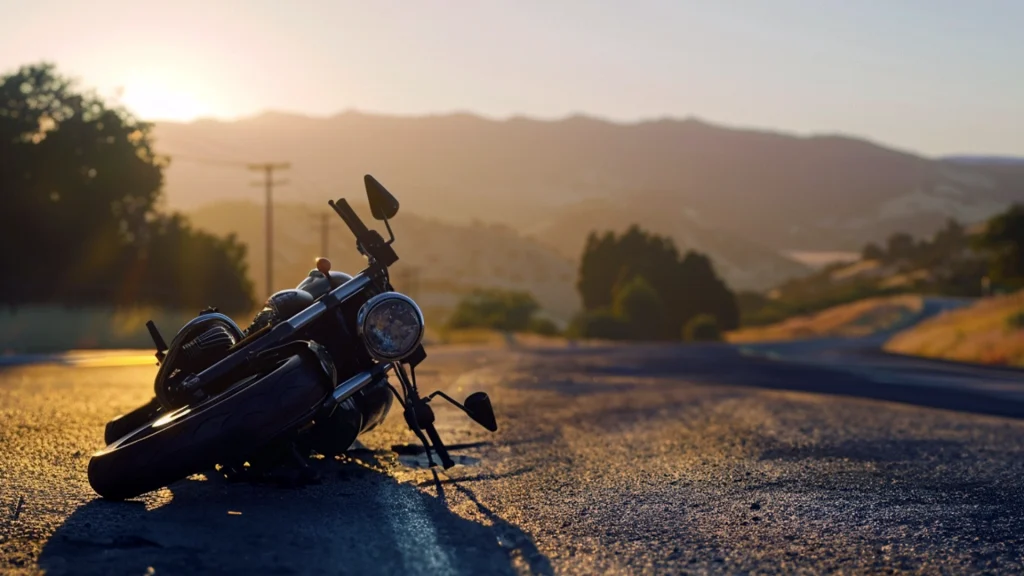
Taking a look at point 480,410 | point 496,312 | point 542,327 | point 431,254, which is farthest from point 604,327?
point 431,254

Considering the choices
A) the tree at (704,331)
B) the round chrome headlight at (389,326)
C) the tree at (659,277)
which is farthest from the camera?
the tree at (659,277)

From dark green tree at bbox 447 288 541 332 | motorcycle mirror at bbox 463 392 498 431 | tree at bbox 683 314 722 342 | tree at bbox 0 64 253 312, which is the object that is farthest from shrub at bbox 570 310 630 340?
motorcycle mirror at bbox 463 392 498 431

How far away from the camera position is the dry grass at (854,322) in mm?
72562

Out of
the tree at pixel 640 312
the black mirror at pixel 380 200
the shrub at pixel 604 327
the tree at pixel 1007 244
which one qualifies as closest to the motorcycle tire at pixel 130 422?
the black mirror at pixel 380 200

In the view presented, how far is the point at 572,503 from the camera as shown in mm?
6602

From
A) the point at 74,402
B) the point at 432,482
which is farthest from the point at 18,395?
the point at 432,482

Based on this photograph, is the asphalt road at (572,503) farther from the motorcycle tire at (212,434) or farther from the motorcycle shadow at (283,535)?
the motorcycle tire at (212,434)

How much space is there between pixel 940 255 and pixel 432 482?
13838cm

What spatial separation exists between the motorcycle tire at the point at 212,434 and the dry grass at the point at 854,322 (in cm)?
6539

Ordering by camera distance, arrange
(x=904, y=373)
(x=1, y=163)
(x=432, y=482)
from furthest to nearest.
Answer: (x=1, y=163), (x=904, y=373), (x=432, y=482)

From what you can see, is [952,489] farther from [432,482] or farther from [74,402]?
[74,402]

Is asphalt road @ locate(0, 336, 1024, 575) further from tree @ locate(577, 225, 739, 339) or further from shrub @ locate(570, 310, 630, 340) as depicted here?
tree @ locate(577, 225, 739, 339)

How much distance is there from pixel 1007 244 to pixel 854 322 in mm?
12861

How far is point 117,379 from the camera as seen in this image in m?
16.4
